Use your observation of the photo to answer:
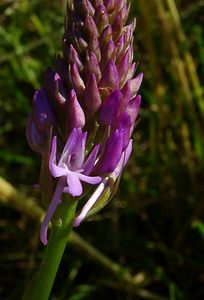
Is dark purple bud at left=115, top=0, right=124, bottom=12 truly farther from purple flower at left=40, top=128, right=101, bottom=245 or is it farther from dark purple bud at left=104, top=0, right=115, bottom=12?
purple flower at left=40, top=128, right=101, bottom=245

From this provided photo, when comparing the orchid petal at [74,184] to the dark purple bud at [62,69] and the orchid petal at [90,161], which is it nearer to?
the orchid petal at [90,161]

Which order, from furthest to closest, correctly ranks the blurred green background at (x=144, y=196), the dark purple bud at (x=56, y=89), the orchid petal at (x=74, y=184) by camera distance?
1. the blurred green background at (x=144, y=196)
2. the dark purple bud at (x=56, y=89)
3. the orchid petal at (x=74, y=184)

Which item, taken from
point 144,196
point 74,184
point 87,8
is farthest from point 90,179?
point 144,196

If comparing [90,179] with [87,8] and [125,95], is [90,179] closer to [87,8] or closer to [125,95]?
[125,95]

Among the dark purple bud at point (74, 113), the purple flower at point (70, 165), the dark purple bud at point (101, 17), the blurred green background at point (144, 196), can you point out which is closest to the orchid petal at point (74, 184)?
the purple flower at point (70, 165)

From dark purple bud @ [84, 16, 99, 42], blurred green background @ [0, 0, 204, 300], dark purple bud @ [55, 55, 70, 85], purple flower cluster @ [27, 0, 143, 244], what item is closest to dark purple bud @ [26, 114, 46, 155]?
purple flower cluster @ [27, 0, 143, 244]
